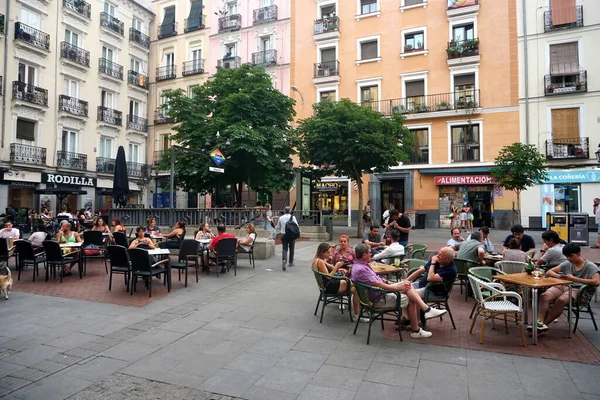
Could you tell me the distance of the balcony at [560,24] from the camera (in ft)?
72.9

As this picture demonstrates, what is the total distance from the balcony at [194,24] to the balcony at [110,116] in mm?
9030

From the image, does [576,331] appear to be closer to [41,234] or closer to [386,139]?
[41,234]

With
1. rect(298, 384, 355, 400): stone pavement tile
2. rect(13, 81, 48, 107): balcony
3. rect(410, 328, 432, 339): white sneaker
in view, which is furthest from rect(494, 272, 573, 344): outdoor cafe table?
rect(13, 81, 48, 107): balcony

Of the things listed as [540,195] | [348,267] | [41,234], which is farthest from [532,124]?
[41,234]

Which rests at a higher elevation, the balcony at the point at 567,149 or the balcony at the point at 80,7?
the balcony at the point at 80,7

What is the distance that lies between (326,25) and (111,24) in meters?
16.5

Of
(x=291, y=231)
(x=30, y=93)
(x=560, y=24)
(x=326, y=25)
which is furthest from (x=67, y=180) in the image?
(x=560, y=24)

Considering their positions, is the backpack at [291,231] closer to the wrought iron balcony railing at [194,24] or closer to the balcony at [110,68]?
the balcony at [110,68]

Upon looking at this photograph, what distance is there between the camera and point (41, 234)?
1002 cm

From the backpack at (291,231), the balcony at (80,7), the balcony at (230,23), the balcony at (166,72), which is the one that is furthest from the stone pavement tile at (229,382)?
the balcony at (166,72)

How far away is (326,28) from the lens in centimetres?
2827

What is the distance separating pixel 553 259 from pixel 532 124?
1952 centimetres

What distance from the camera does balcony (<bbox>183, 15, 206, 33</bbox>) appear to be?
32.4 metres

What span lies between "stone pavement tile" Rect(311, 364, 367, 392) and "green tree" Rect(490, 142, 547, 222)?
15.0 metres
